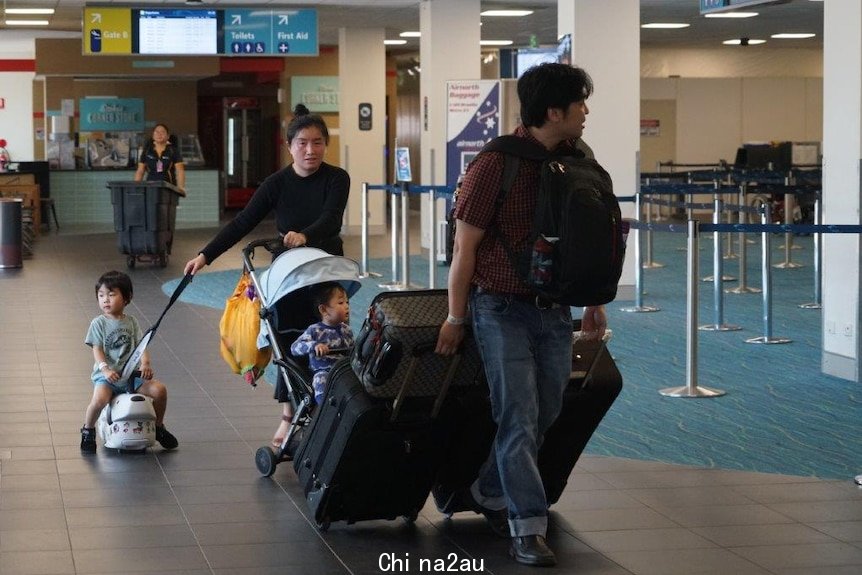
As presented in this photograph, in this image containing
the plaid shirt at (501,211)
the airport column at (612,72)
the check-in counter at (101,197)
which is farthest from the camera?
the check-in counter at (101,197)

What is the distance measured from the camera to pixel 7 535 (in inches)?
186

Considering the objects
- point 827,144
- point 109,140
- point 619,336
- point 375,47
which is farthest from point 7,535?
point 109,140

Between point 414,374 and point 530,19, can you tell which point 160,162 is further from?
point 414,374

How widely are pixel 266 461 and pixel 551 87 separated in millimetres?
2122

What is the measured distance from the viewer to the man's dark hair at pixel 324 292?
213 inches

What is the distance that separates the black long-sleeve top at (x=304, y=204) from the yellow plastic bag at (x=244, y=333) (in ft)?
0.72

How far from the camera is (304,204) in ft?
19.2

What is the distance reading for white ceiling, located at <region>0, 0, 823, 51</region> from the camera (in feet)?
56.1

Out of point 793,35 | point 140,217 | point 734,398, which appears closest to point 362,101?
point 140,217

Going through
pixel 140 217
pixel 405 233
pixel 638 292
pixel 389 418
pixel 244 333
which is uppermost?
pixel 140 217

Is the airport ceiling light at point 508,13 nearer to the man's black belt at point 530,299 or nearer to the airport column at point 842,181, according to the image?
the airport column at point 842,181

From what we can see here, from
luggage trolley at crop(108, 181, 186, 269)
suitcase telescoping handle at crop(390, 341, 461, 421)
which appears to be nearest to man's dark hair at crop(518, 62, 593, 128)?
suitcase telescoping handle at crop(390, 341, 461, 421)

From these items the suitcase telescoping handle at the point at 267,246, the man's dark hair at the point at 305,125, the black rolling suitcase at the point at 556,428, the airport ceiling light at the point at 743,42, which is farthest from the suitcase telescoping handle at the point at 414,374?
the airport ceiling light at the point at 743,42

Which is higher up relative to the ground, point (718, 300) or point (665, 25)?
point (665, 25)
